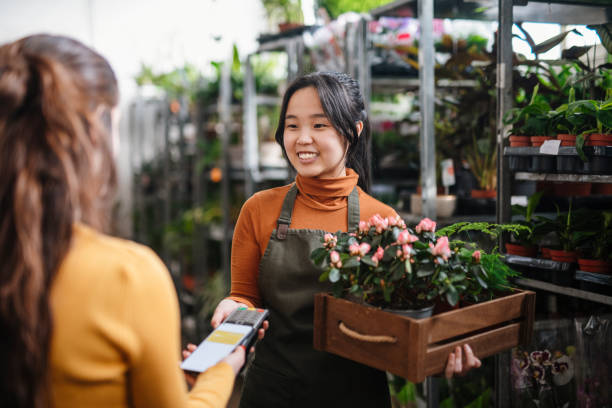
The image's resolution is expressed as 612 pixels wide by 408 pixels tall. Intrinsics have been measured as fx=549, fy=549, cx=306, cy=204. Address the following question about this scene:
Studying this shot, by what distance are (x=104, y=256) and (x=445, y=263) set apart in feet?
2.24

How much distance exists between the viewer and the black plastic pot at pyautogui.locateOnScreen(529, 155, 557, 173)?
1.72 metres

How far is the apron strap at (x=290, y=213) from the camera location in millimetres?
1464

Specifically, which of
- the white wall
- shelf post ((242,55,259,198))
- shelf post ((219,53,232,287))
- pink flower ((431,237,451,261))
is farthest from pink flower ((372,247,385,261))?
the white wall

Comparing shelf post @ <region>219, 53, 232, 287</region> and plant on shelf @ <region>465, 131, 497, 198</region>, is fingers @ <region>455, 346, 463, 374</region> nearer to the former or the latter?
plant on shelf @ <region>465, 131, 497, 198</region>

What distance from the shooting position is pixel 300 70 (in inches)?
114

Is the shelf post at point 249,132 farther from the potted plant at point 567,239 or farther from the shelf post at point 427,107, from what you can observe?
the potted plant at point 567,239

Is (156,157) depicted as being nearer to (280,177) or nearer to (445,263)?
(280,177)

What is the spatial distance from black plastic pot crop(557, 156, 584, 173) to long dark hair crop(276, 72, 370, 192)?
23.1 inches

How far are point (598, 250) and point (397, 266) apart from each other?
879mm

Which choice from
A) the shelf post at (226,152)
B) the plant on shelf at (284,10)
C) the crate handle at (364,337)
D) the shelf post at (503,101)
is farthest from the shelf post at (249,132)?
the crate handle at (364,337)

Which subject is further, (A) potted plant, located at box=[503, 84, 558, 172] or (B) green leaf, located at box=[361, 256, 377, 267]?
(A) potted plant, located at box=[503, 84, 558, 172]

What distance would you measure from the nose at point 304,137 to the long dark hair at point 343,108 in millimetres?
69

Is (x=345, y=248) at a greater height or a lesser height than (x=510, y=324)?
greater

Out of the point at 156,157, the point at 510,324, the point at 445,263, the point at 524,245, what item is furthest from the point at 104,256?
the point at 156,157
